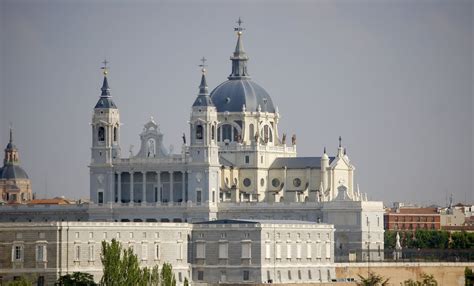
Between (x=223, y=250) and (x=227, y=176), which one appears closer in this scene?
(x=223, y=250)

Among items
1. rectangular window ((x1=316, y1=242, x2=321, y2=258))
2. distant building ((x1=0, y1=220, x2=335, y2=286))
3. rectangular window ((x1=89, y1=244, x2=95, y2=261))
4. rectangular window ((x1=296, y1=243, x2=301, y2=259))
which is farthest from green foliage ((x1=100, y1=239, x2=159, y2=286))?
rectangular window ((x1=316, y1=242, x2=321, y2=258))

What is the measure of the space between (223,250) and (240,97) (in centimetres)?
4240

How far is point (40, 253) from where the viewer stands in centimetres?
13688

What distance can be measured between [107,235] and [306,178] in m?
47.5

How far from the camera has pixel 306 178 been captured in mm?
187500

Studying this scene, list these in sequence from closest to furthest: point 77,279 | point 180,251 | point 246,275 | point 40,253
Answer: point 77,279 → point 40,253 → point 180,251 → point 246,275

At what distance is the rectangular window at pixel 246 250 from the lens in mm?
149250

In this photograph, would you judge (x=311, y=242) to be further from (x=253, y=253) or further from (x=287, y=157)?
(x=287, y=157)

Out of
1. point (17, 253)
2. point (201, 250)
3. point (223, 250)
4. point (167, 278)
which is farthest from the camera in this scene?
point (201, 250)

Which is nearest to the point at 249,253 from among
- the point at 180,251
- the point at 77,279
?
the point at 180,251

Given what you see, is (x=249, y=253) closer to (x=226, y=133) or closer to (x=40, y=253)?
(x=40, y=253)

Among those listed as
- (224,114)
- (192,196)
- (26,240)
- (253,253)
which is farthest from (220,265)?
(224,114)

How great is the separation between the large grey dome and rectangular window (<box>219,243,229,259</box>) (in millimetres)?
41206

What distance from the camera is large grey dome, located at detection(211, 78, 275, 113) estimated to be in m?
190
